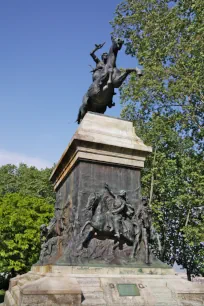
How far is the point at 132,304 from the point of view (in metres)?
6.53

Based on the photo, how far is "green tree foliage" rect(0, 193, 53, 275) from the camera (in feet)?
85.3

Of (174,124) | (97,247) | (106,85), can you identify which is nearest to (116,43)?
(106,85)

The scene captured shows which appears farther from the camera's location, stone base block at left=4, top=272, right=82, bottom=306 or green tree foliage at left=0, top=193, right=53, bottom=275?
green tree foliage at left=0, top=193, right=53, bottom=275

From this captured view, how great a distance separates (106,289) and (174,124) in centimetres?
1681

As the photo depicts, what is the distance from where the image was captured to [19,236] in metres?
26.2

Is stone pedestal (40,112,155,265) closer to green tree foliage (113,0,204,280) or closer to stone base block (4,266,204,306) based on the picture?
stone base block (4,266,204,306)

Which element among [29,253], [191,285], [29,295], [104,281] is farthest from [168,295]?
[29,253]

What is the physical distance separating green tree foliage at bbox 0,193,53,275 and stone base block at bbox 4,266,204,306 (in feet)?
64.1

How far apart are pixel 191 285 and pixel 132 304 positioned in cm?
160

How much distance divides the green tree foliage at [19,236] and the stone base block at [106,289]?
1954 cm

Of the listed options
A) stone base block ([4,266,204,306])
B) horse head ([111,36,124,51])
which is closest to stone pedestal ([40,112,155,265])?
stone base block ([4,266,204,306])

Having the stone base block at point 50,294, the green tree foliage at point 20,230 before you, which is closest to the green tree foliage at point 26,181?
the green tree foliage at point 20,230

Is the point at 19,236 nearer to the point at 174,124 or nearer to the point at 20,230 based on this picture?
the point at 20,230

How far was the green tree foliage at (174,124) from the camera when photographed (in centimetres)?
2036
